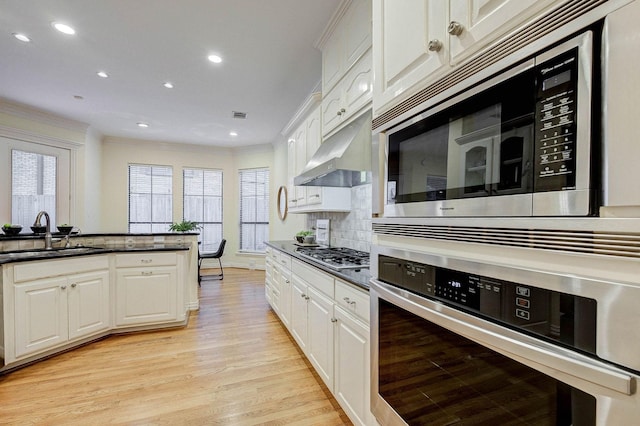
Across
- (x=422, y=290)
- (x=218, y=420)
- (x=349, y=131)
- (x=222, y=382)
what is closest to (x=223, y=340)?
(x=222, y=382)

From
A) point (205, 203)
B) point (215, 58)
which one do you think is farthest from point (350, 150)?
point (205, 203)

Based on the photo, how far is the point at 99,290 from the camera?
118 inches

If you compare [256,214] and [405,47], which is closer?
[405,47]

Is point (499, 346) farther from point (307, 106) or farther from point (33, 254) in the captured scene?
point (33, 254)

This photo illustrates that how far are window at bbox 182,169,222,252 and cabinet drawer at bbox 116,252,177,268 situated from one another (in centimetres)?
349

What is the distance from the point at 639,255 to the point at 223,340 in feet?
10.4

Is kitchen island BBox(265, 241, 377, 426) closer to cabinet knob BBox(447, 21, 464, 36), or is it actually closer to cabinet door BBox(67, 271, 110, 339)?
cabinet knob BBox(447, 21, 464, 36)

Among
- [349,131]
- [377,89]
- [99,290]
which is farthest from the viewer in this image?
[99,290]

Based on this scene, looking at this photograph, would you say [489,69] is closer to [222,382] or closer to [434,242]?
[434,242]

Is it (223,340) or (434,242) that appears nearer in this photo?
(434,242)

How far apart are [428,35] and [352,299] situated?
120 centimetres

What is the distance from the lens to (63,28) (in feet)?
8.66

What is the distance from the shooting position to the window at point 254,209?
6.75 metres

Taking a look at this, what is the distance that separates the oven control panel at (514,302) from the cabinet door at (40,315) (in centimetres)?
308
